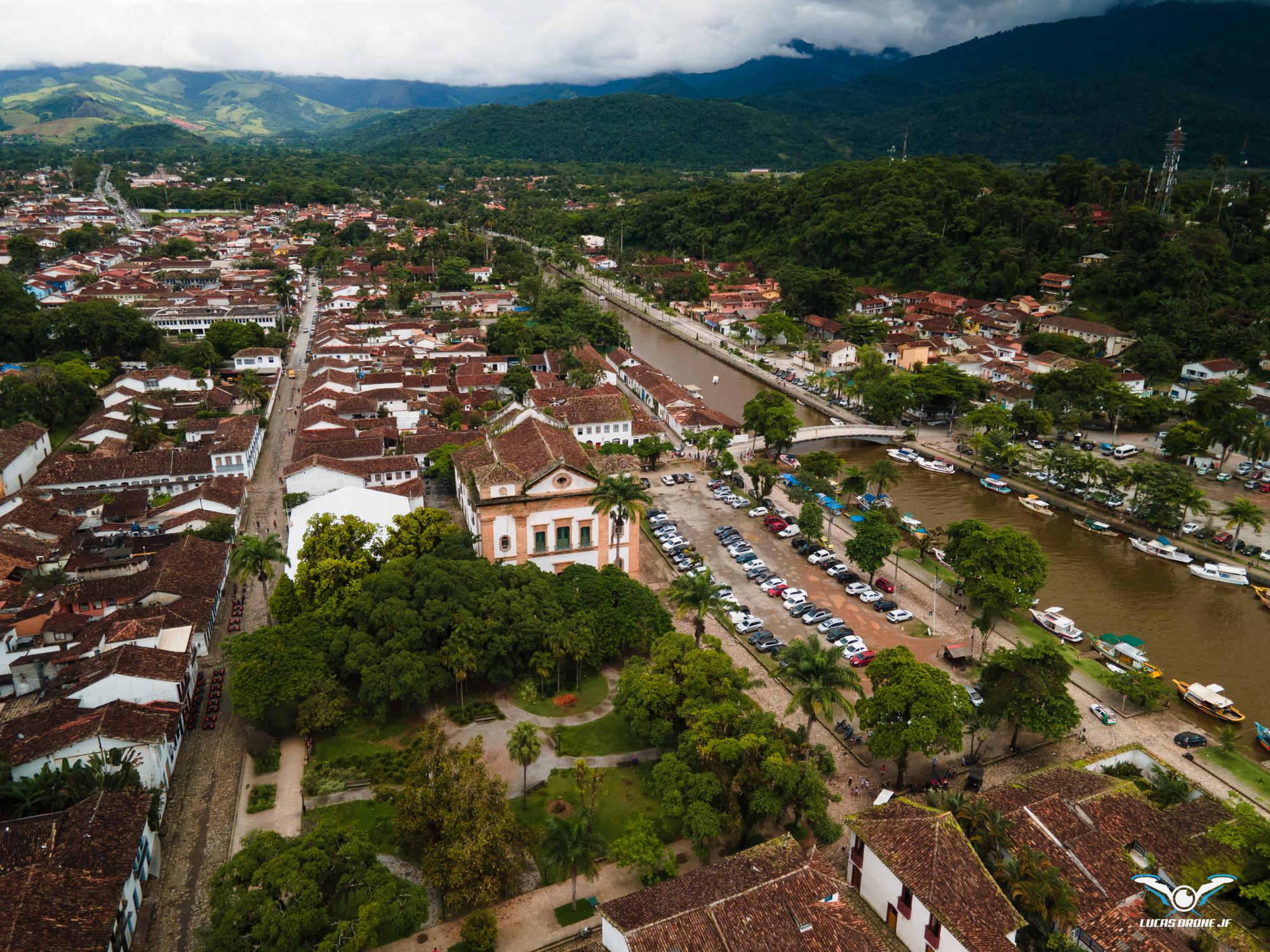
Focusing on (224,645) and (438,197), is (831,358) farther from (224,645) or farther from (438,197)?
(438,197)

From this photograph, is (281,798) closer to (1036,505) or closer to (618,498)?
(618,498)

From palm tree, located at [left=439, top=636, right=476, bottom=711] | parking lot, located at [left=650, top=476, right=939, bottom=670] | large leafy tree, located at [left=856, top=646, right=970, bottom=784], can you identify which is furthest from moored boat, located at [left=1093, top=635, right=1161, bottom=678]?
palm tree, located at [left=439, top=636, right=476, bottom=711]

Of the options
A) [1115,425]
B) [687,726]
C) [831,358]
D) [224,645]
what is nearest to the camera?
[687,726]

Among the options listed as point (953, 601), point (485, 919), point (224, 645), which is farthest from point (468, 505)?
point (953, 601)

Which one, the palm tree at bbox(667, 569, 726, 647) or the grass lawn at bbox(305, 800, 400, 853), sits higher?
the palm tree at bbox(667, 569, 726, 647)

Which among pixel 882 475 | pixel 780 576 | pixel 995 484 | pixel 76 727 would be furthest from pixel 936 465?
pixel 76 727

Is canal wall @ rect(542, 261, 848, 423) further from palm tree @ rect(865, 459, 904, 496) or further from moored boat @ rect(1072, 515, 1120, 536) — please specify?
moored boat @ rect(1072, 515, 1120, 536)
